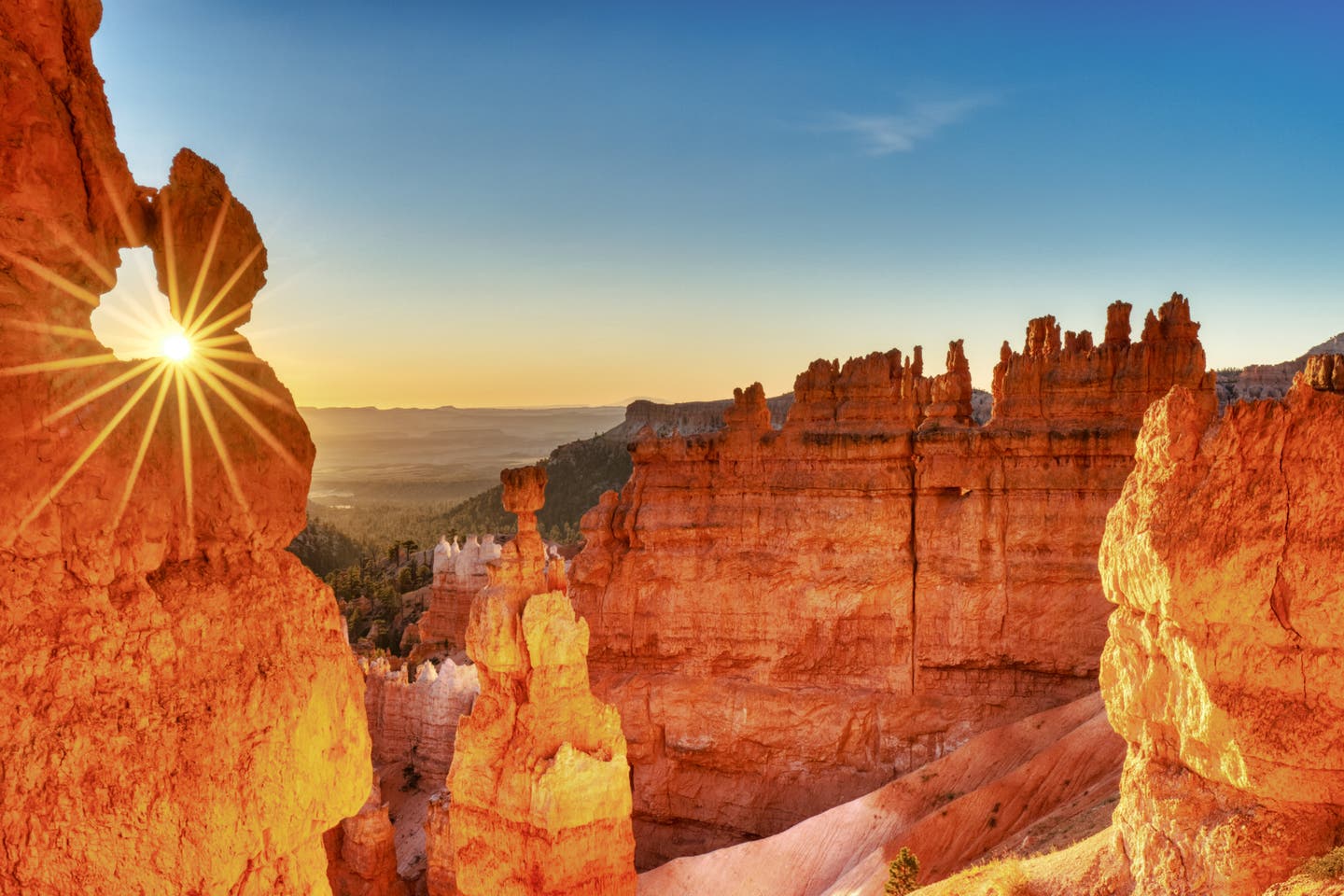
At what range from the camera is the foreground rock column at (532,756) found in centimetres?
1750

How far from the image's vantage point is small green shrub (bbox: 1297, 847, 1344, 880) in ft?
24.8

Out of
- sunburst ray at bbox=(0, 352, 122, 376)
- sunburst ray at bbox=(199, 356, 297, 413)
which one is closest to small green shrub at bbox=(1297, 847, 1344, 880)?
sunburst ray at bbox=(199, 356, 297, 413)

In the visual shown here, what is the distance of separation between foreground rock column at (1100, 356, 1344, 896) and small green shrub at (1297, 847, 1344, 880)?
29 cm

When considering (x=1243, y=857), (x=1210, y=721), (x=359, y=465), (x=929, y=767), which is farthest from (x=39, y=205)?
(x=359, y=465)

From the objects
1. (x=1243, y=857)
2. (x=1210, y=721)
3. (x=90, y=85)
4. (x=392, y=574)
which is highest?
(x=90, y=85)

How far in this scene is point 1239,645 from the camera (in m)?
8.48

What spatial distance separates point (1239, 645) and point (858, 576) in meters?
15.7

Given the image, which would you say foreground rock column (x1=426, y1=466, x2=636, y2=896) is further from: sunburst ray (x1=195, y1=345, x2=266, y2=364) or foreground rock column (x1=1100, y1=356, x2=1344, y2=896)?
foreground rock column (x1=1100, y1=356, x2=1344, y2=896)

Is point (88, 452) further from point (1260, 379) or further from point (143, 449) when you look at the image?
point (1260, 379)

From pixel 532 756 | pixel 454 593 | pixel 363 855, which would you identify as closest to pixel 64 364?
pixel 532 756

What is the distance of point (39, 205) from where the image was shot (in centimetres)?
596

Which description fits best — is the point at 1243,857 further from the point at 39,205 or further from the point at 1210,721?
the point at 39,205

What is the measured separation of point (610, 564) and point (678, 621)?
263cm

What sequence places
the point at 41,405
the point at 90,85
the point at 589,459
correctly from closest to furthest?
the point at 41,405
the point at 90,85
the point at 589,459
